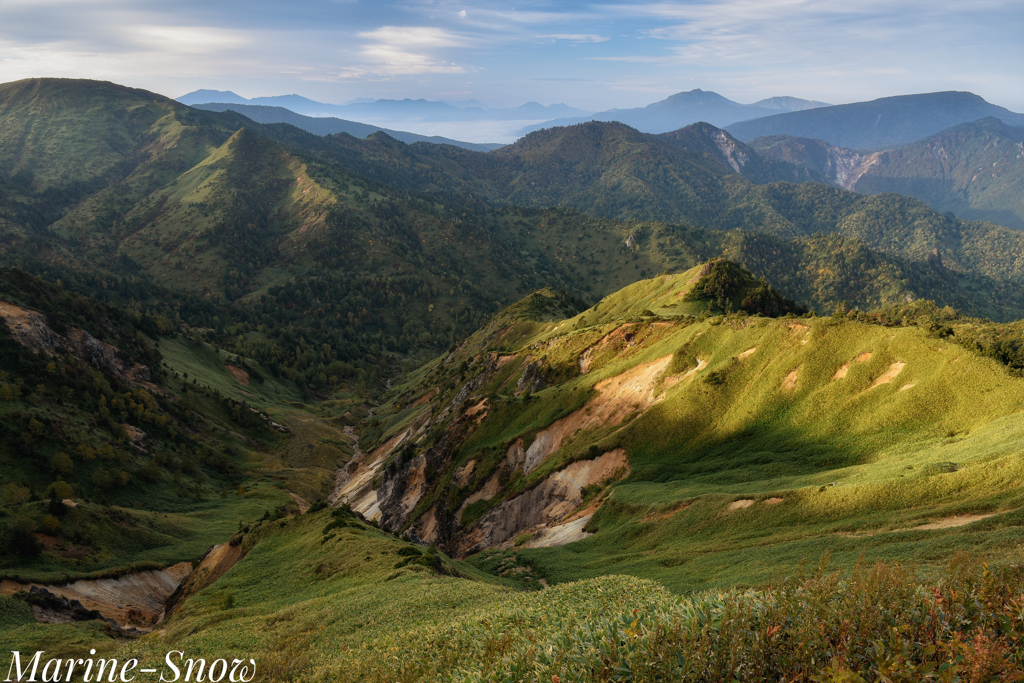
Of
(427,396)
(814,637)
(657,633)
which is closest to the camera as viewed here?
(814,637)

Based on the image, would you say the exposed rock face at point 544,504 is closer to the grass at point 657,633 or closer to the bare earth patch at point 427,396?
the grass at point 657,633

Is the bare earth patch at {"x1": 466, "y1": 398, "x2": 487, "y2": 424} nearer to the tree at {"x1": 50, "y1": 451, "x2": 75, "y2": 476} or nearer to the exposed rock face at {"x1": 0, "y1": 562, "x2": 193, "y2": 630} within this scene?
the exposed rock face at {"x1": 0, "y1": 562, "x2": 193, "y2": 630}

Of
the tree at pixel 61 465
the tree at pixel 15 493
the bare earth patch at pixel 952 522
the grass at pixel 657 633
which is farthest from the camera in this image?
the tree at pixel 61 465

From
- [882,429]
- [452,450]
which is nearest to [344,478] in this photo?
[452,450]

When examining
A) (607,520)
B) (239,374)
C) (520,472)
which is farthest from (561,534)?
(239,374)

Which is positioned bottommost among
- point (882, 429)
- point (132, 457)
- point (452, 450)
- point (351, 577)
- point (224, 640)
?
point (132, 457)

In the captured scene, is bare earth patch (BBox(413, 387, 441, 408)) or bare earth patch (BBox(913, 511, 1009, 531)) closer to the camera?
bare earth patch (BBox(913, 511, 1009, 531))

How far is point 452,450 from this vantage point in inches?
2859

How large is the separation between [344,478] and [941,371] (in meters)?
103

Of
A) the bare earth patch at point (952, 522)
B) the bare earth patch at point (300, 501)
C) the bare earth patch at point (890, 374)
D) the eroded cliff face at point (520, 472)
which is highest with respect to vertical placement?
the bare earth patch at point (890, 374)

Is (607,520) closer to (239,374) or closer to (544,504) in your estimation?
(544,504)

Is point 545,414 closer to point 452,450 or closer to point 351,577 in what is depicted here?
point 452,450

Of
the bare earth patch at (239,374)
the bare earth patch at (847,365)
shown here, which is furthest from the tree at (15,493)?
the bare earth patch at (239,374)

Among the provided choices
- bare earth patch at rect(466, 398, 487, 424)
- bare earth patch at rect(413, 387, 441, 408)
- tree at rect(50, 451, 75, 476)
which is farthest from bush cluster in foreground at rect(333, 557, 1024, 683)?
bare earth patch at rect(413, 387, 441, 408)
